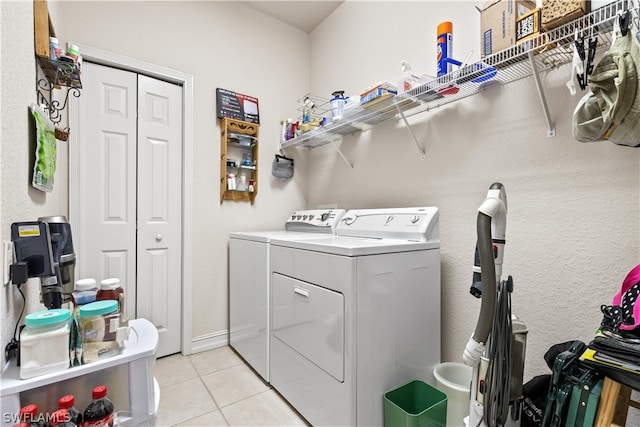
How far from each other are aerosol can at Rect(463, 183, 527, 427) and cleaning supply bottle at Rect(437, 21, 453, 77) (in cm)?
81

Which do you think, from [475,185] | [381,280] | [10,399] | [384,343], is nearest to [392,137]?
[475,185]

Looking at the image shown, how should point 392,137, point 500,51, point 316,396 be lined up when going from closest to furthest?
point 500,51
point 316,396
point 392,137

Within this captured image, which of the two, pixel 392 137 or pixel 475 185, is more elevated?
pixel 392 137

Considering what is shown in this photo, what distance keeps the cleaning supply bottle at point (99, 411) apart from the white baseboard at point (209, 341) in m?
1.79

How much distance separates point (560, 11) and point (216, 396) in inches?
101

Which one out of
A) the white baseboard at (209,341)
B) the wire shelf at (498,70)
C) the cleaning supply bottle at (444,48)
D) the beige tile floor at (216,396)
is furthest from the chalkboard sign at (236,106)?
the beige tile floor at (216,396)

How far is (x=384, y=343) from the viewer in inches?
57.7

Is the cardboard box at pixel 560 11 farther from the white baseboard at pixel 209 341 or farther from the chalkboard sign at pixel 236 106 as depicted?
the white baseboard at pixel 209 341

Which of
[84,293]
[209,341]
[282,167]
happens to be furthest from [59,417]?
[282,167]

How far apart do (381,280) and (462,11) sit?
1.61 m

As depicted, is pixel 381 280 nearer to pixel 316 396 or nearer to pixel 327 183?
pixel 316 396

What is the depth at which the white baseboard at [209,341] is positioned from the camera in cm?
250

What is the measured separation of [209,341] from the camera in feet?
8.43

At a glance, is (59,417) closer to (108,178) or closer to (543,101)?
(108,178)
